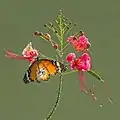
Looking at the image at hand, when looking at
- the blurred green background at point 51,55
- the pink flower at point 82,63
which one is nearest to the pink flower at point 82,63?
the pink flower at point 82,63

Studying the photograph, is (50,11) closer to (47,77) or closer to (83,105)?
(83,105)

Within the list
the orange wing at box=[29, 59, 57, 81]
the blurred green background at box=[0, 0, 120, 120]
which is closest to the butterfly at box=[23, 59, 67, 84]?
the orange wing at box=[29, 59, 57, 81]

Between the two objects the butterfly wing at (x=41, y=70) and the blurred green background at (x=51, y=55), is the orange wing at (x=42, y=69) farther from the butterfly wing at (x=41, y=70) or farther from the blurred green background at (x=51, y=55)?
the blurred green background at (x=51, y=55)

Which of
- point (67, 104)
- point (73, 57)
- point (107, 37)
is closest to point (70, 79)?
point (67, 104)

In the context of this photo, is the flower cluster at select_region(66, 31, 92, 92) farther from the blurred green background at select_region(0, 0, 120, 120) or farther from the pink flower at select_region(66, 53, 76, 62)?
the blurred green background at select_region(0, 0, 120, 120)

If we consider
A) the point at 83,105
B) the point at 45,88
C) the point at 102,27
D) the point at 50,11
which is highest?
the point at 50,11

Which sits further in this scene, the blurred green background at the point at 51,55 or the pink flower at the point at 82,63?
the blurred green background at the point at 51,55

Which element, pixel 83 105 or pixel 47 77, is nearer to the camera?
pixel 47 77
